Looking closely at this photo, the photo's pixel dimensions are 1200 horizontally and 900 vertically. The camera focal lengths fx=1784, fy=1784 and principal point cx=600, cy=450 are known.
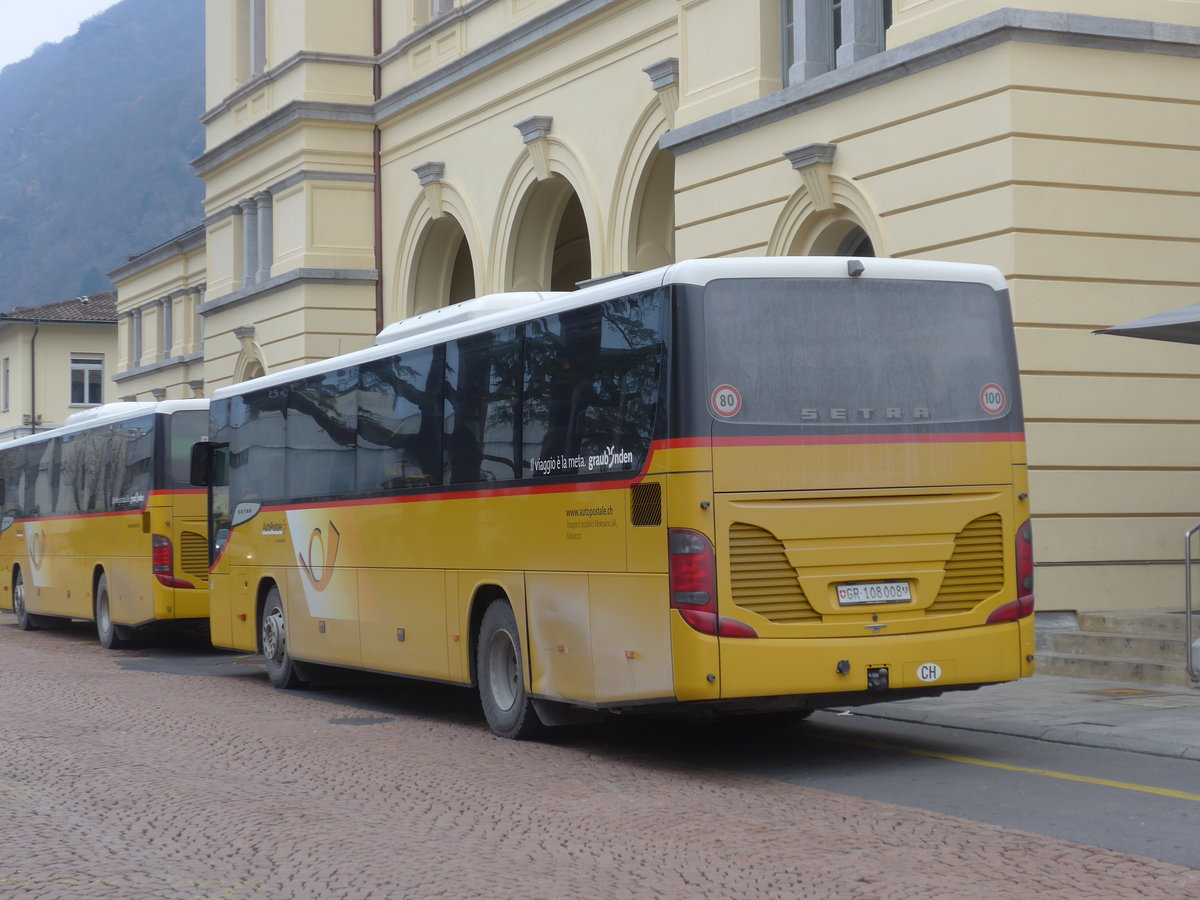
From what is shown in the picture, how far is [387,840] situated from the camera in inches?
334

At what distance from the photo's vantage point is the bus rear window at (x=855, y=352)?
10.4 meters

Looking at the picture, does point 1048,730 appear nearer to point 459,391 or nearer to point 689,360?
point 689,360

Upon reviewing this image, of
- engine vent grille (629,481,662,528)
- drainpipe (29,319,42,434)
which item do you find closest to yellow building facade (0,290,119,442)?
drainpipe (29,319,42,434)

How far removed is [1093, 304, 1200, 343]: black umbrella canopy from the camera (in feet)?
44.3

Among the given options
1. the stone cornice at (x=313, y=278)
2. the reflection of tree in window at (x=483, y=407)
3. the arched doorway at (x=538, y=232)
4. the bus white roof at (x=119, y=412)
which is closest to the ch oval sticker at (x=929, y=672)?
the reflection of tree in window at (x=483, y=407)

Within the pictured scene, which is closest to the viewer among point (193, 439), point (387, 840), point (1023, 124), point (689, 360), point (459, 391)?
point (387, 840)

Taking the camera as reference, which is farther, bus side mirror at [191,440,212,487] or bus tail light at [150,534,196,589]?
bus tail light at [150,534,196,589]

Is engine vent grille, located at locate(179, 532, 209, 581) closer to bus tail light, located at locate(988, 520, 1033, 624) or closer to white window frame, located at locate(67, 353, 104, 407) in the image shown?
bus tail light, located at locate(988, 520, 1033, 624)

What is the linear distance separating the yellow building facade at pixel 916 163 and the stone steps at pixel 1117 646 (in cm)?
25

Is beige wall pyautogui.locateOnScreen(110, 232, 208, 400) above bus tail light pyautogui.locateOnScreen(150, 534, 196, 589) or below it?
above

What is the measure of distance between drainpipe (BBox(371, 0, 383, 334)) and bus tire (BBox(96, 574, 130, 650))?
900cm

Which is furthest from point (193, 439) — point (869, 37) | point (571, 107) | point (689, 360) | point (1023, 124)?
point (689, 360)

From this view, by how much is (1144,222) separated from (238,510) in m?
9.31

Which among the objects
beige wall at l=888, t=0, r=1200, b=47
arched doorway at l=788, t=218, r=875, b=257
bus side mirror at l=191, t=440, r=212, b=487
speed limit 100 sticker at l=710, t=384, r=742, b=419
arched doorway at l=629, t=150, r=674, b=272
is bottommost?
speed limit 100 sticker at l=710, t=384, r=742, b=419
